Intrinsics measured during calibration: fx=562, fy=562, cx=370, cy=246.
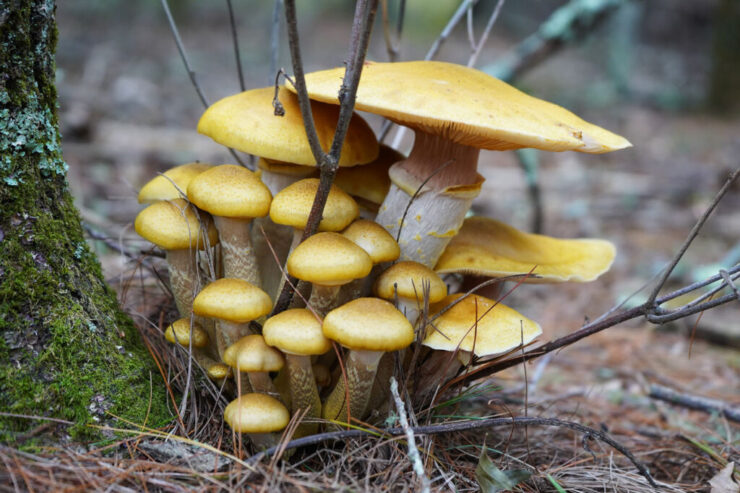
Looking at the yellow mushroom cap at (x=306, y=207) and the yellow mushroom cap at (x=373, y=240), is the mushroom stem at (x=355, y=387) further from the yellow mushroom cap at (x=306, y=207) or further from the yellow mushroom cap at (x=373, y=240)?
the yellow mushroom cap at (x=306, y=207)

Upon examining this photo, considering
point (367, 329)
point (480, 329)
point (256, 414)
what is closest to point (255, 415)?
point (256, 414)

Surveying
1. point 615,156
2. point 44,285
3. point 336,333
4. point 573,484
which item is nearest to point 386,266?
point 336,333

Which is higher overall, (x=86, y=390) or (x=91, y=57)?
(x=91, y=57)

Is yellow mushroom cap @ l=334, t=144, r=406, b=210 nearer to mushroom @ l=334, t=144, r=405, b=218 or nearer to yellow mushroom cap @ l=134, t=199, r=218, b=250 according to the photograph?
mushroom @ l=334, t=144, r=405, b=218

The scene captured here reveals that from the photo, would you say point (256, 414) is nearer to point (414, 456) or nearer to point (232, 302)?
point (232, 302)

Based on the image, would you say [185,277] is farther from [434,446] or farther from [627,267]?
[627,267]

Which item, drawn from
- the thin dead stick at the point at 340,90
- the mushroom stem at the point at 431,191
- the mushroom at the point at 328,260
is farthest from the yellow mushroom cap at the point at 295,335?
Answer: the mushroom stem at the point at 431,191
